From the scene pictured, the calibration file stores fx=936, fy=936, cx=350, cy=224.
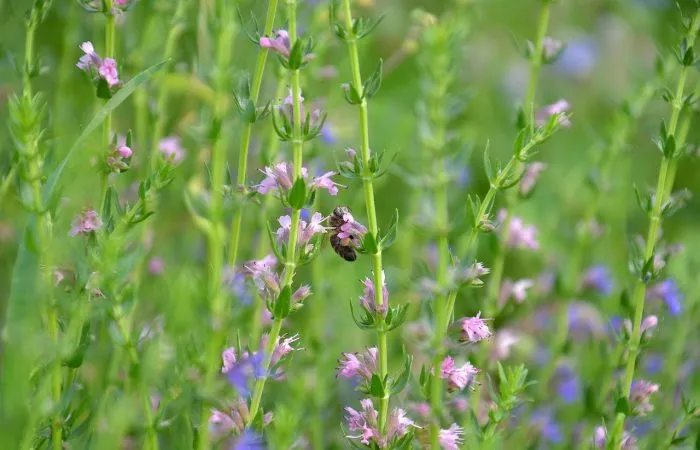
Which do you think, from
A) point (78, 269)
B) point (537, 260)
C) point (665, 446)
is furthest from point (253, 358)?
point (537, 260)

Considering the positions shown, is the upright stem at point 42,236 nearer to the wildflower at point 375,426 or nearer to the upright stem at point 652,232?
the wildflower at point 375,426

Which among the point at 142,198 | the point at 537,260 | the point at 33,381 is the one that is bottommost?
the point at 537,260

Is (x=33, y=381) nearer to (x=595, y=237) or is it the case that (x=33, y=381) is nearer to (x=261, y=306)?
(x=261, y=306)

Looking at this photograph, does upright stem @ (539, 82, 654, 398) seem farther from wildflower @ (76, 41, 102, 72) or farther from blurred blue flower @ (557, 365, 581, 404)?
wildflower @ (76, 41, 102, 72)

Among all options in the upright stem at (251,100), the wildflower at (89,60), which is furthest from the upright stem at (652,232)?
the wildflower at (89,60)

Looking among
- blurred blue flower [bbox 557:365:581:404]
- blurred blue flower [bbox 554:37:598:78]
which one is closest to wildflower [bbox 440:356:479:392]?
blurred blue flower [bbox 557:365:581:404]

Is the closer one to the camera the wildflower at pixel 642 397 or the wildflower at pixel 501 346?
the wildflower at pixel 642 397
